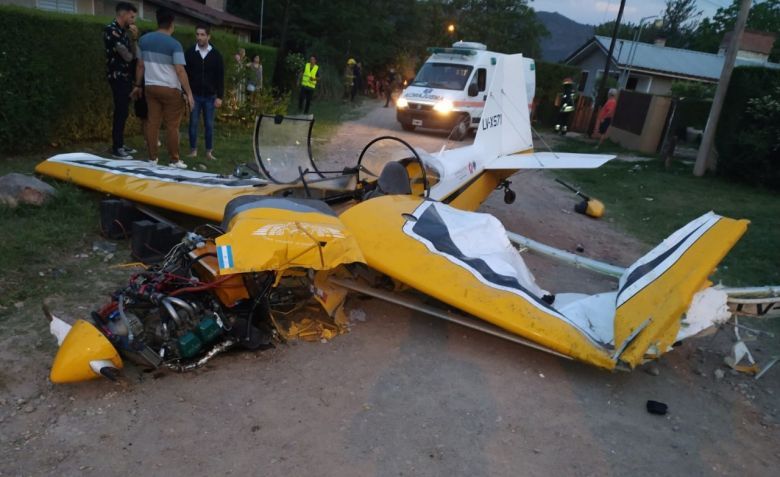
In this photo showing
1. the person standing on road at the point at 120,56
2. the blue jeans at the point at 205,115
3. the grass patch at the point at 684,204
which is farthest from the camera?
the blue jeans at the point at 205,115

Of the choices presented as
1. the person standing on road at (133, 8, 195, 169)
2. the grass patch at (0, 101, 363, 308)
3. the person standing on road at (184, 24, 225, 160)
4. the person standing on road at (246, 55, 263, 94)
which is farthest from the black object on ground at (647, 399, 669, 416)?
the person standing on road at (246, 55, 263, 94)

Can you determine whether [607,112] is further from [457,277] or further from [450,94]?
[457,277]

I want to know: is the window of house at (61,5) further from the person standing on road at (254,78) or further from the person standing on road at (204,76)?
the person standing on road at (204,76)

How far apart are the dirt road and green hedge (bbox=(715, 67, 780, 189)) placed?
1023cm

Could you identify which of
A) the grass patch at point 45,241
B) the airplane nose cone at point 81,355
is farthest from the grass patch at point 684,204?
the grass patch at point 45,241

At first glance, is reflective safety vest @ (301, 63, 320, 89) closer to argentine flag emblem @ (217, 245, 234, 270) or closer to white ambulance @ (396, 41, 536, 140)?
white ambulance @ (396, 41, 536, 140)

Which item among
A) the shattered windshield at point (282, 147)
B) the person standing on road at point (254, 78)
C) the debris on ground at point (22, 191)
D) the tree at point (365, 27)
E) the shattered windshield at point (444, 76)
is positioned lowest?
the debris on ground at point (22, 191)

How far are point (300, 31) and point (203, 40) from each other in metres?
23.1

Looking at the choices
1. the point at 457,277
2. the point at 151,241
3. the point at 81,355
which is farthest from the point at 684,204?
the point at 81,355

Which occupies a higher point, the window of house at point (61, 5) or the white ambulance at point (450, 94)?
the window of house at point (61, 5)

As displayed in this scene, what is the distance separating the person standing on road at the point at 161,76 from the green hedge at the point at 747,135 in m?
12.3

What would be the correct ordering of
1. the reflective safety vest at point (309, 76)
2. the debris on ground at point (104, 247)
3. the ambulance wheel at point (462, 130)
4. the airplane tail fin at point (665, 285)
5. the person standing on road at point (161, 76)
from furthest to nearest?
the reflective safety vest at point (309, 76), the ambulance wheel at point (462, 130), the person standing on road at point (161, 76), the debris on ground at point (104, 247), the airplane tail fin at point (665, 285)

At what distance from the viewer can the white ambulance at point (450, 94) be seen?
16.4 m

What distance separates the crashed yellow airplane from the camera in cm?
331
